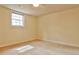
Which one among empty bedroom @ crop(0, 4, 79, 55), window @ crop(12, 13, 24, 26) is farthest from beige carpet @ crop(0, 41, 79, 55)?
window @ crop(12, 13, 24, 26)

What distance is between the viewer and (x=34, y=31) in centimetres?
137

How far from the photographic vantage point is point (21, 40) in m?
1.30

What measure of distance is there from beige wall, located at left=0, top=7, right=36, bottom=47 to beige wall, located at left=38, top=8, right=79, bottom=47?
113mm

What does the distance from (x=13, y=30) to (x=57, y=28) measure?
25.3 inches

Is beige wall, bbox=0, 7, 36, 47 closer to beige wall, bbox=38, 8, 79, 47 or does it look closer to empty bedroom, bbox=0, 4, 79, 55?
empty bedroom, bbox=0, 4, 79, 55

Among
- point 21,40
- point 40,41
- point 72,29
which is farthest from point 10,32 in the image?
point 72,29

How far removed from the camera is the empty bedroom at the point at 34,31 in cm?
130

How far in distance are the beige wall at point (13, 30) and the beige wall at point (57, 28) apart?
11 cm

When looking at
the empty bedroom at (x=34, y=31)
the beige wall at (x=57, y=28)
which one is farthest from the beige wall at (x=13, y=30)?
the beige wall at (x=57, y=28)

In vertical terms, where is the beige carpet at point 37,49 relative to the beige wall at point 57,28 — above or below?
below

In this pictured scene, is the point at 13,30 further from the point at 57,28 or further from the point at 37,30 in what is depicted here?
the point at 57,28

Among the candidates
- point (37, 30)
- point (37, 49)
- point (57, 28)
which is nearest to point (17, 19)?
point (37, 30)

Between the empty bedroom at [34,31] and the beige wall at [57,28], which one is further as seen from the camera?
the beige wall at [57,28]

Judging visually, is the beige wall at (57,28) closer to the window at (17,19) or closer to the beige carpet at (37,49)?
the beige carpet at (37,49)
